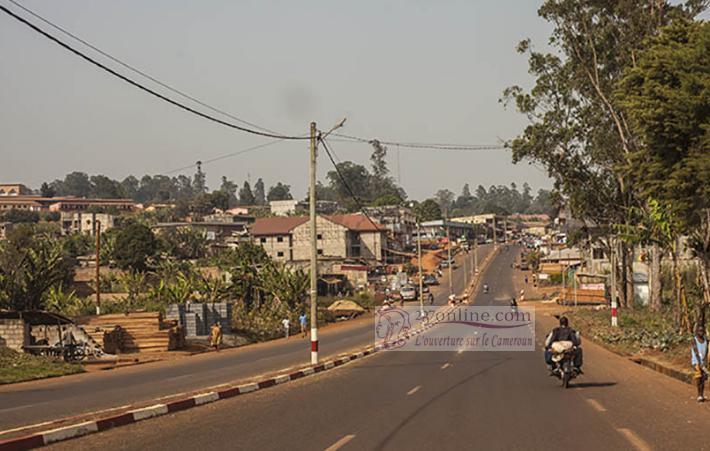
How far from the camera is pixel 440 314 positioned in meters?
65.0

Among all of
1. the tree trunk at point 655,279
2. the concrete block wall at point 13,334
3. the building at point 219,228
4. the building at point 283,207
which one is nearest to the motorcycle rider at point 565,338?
the concrete block wall at point 13,334

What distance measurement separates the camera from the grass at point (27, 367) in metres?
27.2

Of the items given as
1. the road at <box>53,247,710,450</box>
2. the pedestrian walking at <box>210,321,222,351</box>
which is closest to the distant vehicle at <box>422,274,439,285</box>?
the pedestrian walking at <box>210,321,222,351</box>

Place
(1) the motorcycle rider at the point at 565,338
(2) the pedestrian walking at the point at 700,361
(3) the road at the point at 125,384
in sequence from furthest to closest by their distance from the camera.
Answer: (1) the motorcycle rider at the point at 565,338
(3) the road at the point at 125,384
(2) the pedestrian walking at the point at 700,361

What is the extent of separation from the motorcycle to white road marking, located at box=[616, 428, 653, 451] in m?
6.59

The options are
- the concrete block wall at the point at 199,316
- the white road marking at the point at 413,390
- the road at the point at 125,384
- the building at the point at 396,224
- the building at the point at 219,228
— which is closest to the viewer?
the road at the point at 125,384

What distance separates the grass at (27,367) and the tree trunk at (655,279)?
32.3 m

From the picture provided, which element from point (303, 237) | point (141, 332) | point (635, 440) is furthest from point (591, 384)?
point (303, 237)

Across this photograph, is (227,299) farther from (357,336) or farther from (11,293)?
(11,293)

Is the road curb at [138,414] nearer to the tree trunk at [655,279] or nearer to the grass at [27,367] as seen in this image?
the grass at [27,367]

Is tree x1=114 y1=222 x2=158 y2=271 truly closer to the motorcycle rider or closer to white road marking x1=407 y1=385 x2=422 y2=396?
white road marking x1=407 y1=385 x2=422 y2=396

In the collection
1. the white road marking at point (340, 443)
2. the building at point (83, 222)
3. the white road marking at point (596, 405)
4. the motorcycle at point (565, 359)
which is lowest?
the white road marking at point (596, 405)

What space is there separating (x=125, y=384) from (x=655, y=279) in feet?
114

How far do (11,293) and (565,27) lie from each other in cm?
3673
